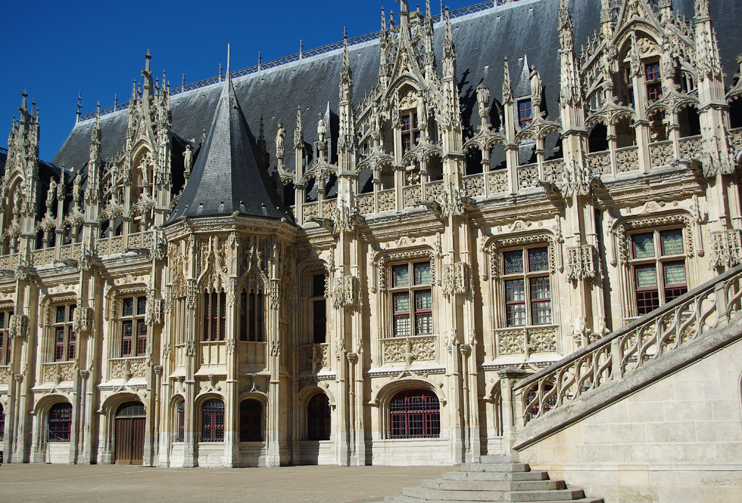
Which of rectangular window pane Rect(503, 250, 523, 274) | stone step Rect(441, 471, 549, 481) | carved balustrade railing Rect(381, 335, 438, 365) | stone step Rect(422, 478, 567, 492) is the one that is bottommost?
stone step Rect(422, 478, 567, 492)

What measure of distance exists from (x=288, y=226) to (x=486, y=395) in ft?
26.6

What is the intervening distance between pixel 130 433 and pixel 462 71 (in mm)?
16968

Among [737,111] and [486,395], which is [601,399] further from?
[737,111]

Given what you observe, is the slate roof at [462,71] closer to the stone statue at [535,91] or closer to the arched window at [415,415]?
the stone statue at [535,91]

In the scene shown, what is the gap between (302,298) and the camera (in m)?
24.9

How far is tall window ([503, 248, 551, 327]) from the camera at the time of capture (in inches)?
846

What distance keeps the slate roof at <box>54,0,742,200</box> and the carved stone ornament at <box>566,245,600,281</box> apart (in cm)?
372

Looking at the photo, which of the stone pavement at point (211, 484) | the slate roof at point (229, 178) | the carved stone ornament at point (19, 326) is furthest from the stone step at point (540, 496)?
the carved stone ornament at point (19, 326)

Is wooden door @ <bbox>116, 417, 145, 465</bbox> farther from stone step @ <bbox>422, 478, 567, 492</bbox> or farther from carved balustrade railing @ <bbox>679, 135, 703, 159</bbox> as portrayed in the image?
carved balustrade railing @ <bbox>679, 135, 703, 159</bbox>

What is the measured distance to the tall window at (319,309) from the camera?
24.8m

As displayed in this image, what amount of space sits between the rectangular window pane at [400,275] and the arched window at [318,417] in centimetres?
421

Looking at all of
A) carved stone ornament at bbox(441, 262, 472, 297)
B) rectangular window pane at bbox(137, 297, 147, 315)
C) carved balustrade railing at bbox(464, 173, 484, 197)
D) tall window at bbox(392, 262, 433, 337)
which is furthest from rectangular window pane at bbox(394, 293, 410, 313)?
rectangular window pane at bbox(137, 297, 147, 315)

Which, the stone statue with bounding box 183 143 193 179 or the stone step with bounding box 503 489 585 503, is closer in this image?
the stone step with bounding box 503 489 585 503

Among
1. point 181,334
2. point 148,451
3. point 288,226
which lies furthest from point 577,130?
point 148,451
